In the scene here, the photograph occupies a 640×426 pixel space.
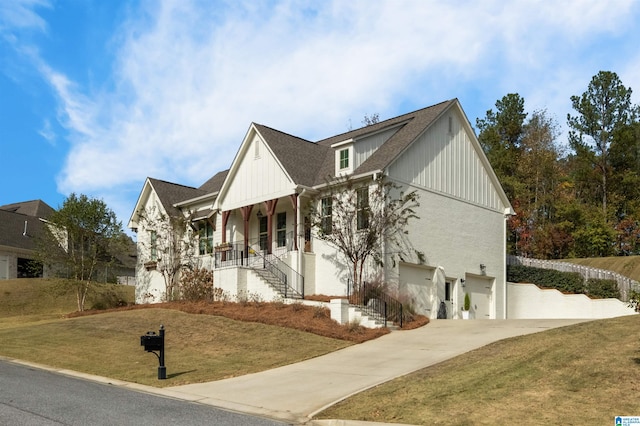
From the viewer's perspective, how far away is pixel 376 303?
24.4m

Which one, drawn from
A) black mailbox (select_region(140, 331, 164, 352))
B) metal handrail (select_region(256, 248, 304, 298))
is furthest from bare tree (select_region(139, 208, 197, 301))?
black mailbox (select_region(140, 331, 164, 352))

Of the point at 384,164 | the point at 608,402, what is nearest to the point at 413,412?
the point at 608,402

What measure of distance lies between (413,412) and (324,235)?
1685 cm

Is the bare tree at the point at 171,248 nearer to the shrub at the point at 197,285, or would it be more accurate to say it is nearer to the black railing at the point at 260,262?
the shrub at the point at 197,285

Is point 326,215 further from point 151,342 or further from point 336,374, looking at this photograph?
point 151,342

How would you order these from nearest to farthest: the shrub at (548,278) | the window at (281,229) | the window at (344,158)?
the window at (344,158)
the window at (281,229)
the shrub at (548,278)

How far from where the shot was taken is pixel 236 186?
32.2 m

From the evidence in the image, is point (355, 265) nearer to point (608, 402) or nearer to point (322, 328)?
point (322, 328)

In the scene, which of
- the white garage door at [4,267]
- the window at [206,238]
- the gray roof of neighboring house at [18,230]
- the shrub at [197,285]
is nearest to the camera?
the shrub at [197,285]

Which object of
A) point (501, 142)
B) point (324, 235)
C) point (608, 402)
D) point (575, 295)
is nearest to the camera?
point (608, 402)

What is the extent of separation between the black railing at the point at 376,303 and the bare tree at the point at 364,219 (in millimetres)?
655

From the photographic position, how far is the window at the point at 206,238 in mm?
35662

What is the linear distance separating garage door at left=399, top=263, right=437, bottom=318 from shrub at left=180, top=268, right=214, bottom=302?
28.7 ft

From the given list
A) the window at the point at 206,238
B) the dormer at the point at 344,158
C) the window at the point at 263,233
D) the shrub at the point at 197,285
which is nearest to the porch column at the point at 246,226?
the window at the point at 263,233
